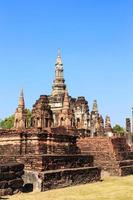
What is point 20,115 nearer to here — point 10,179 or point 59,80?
point 59,80

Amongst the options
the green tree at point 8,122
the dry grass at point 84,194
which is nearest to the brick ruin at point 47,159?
the dry grass at point 84,194

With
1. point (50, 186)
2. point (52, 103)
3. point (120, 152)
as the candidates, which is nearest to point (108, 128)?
point (52, 103)

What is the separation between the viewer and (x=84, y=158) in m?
14.9

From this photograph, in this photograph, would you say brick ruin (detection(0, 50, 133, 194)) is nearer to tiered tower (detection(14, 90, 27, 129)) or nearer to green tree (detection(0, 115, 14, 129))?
tiered tower (detection(14, 90, 27, 129))

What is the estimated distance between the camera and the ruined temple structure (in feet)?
120

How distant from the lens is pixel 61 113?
39000 mm

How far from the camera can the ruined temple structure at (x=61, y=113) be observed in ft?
120

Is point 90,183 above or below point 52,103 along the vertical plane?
below

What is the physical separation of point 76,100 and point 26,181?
39213 millimetres

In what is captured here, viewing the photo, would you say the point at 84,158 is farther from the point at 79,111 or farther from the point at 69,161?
the point at 79,111

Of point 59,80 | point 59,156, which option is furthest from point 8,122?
point 59,156

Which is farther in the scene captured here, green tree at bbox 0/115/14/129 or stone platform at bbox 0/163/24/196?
green tree at bbox 0/115/14/129

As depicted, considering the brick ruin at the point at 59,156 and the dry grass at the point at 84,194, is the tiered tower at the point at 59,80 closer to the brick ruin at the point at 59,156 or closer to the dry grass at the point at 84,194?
the brick ruin at the point at 59,156

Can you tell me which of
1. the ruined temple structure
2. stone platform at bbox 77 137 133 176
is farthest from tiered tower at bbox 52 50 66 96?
stone platform at bbox 77 137 133 176
